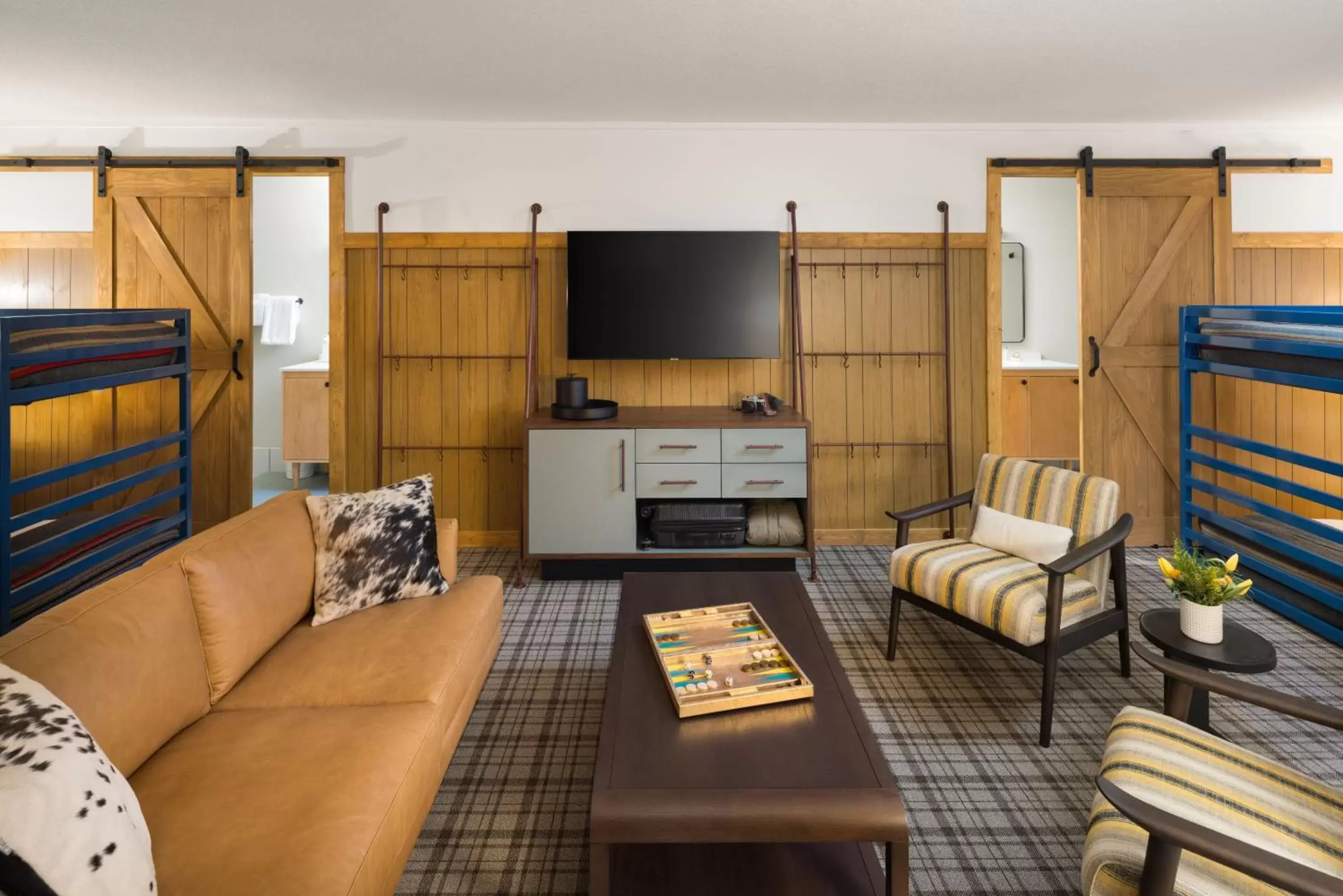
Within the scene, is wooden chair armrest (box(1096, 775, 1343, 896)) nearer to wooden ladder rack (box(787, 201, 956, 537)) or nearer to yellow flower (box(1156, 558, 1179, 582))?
yellow flower (box(1156, 558, 1179, 582))

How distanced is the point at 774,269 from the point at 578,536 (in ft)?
6.14

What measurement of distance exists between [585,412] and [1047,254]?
4.61 m

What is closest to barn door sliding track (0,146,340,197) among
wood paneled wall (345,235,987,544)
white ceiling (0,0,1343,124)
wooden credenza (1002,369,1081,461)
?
white ceiling (0,0,1343,124)

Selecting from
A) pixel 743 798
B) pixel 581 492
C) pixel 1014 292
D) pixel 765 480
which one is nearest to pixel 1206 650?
pixel 743 798

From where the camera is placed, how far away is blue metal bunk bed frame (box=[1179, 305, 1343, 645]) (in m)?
3.13

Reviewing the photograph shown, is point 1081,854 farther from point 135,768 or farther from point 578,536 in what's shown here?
point 578,536

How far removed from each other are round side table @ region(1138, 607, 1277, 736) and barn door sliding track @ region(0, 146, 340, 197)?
4.57 m

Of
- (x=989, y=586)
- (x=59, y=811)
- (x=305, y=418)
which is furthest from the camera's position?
(x=305, y=418)

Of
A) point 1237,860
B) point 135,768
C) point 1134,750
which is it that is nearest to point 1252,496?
point 1134,750

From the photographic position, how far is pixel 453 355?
176 inches

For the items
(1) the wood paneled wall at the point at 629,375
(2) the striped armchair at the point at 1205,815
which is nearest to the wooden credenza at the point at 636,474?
(1) the wood paneled wall at the point at 629,375

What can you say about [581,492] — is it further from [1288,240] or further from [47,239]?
[1288,240]

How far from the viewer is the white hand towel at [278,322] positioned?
6145 millimetres

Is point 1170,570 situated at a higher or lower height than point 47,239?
lower
